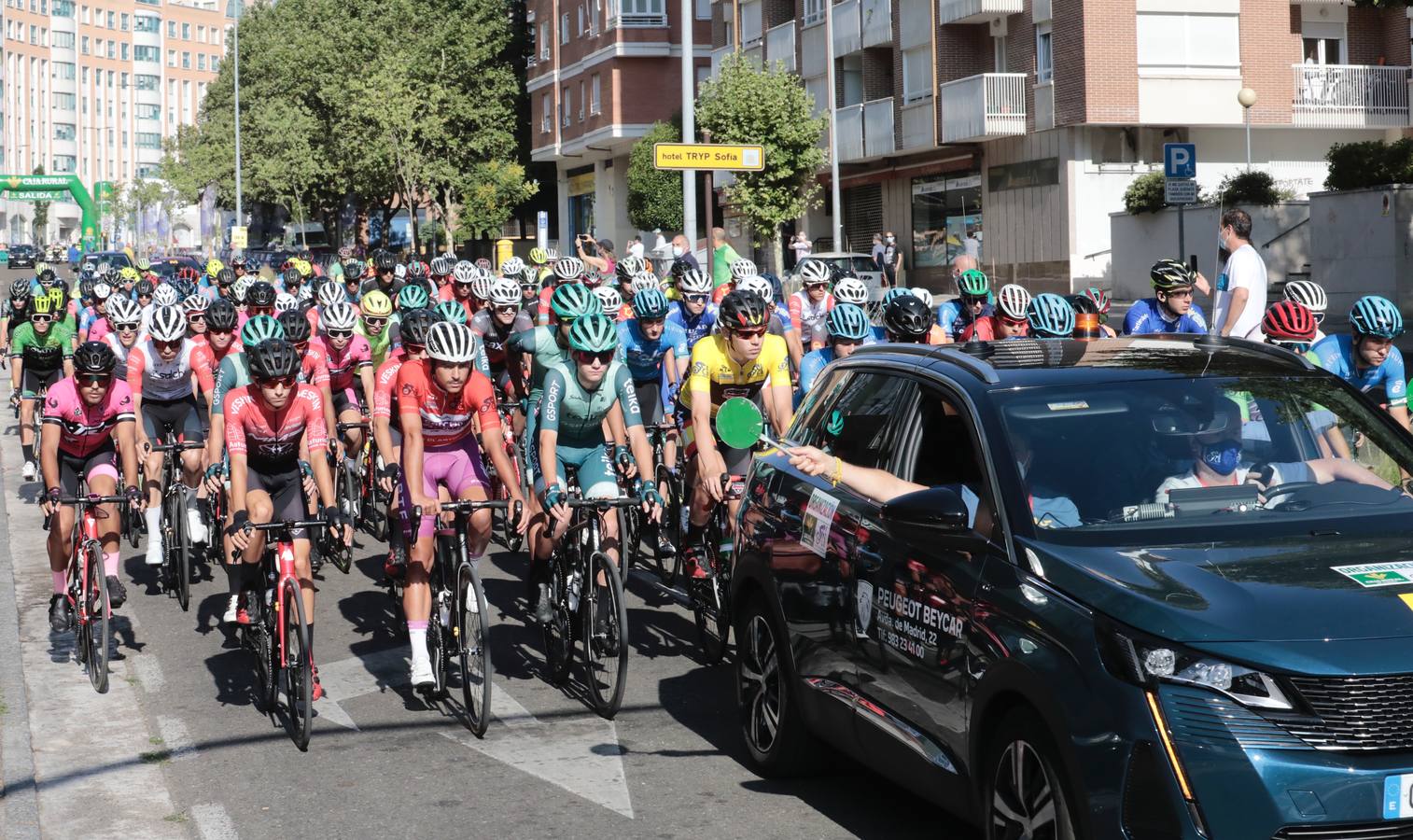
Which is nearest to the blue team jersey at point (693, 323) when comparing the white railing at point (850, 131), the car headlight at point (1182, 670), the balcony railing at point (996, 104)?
the car headlight at point (1182, 670)

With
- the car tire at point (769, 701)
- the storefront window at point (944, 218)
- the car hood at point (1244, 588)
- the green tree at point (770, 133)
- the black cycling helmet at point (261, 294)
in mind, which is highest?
the green tree at point (770, 133)

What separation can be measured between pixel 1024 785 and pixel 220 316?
27.8 ft

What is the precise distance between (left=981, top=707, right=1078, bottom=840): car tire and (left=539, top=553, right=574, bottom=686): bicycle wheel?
395 centimetres

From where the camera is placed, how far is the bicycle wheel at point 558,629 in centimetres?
875

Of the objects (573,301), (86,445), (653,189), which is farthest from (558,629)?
(653,189)

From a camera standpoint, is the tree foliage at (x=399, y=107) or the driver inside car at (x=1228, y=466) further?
the tree foliage at (x=399, y=107)

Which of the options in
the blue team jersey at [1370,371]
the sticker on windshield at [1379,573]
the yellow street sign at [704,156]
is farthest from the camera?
the yellow street sign at [704,156]

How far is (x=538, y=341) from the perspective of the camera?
1120cm

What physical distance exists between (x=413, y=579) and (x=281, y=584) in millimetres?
662

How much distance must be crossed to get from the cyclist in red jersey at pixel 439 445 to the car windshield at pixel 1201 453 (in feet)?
11.3

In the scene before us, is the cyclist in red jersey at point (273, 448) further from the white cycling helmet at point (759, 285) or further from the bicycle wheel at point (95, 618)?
the white cycling helmet at point (759, 285)

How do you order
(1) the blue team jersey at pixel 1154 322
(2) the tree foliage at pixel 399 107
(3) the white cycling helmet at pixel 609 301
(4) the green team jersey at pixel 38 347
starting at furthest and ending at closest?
(2) the tree foliage at pixel 399 107 < (4) the green team jersey at pixel 38 347 < (3) the white cycling helmet at pixel 609 301 < (1) the blue team jersey at pixel 1154 322

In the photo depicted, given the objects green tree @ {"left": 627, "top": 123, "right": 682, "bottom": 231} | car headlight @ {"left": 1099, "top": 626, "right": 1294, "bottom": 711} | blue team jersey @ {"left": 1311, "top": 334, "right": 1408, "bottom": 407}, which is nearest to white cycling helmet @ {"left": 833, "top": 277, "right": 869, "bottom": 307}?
blue team jersey @ {"left": 1311, "top": 334, "right": 1408, "bottom": 407}

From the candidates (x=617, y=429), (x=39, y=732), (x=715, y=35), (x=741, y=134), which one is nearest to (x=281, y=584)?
(x=39, y=732)
